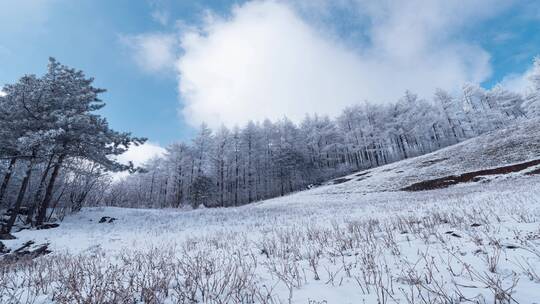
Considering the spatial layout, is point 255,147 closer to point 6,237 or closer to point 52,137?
point 52,137

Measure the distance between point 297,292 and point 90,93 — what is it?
18540 mm

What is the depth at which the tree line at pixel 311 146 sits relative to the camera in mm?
44500

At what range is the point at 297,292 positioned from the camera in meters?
2.58

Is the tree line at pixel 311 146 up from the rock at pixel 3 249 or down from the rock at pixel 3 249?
up

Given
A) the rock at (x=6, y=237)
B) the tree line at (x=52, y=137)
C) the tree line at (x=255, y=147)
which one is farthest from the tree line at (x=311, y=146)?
the rock at (x=6, y=237)

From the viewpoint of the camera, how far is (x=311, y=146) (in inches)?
2169

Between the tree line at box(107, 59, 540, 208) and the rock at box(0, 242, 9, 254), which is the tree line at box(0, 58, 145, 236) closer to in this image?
the rock at box(0, 242, 9, 254)

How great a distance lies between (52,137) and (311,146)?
46803mm

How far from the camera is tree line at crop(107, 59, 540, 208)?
1752 inches

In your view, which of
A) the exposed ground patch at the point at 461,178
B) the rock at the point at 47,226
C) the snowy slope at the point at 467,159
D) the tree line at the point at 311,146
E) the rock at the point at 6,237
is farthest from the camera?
the tree line at the point at 311,146

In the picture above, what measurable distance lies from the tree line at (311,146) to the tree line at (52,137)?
2008 centimetres

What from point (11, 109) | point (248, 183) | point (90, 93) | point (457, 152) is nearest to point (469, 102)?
point (457, 152)

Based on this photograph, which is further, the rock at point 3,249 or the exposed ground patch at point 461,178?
the exposed ground patch at point 461,178

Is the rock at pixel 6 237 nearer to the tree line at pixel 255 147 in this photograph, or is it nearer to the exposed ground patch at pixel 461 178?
the tree line at pixel 255 147
